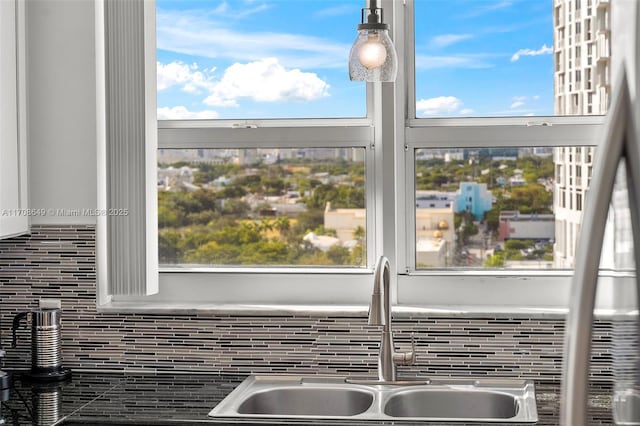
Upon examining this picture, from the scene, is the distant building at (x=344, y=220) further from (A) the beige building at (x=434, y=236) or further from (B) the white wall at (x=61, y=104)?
(B) the white wall at (x=61, y=104)

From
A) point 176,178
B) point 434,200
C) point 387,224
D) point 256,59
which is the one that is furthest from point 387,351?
point 256,59

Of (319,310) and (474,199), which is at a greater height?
(474,199)

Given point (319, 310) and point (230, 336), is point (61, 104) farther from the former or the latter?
point (319, 310)

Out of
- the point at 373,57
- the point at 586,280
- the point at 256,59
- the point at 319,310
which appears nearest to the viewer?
the point at 586,280

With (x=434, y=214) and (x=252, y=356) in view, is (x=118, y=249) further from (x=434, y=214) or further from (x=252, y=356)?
(x=434, y=214)

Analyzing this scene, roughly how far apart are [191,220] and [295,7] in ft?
2.62

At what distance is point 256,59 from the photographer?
266cm

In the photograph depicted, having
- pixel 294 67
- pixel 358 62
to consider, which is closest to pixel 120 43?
pixel 294 67

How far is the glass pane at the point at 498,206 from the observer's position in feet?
8.27

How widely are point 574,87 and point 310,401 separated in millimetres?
1293

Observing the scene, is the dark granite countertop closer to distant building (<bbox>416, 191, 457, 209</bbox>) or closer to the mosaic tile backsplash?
the mosaic tile backsplash

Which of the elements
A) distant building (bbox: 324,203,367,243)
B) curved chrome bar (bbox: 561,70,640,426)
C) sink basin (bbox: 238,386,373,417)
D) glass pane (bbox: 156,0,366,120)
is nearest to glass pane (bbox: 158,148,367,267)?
distant building (bbox: 324,203,367,243)

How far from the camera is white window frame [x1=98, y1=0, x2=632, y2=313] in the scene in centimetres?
251

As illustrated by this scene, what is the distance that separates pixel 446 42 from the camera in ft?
8.42
